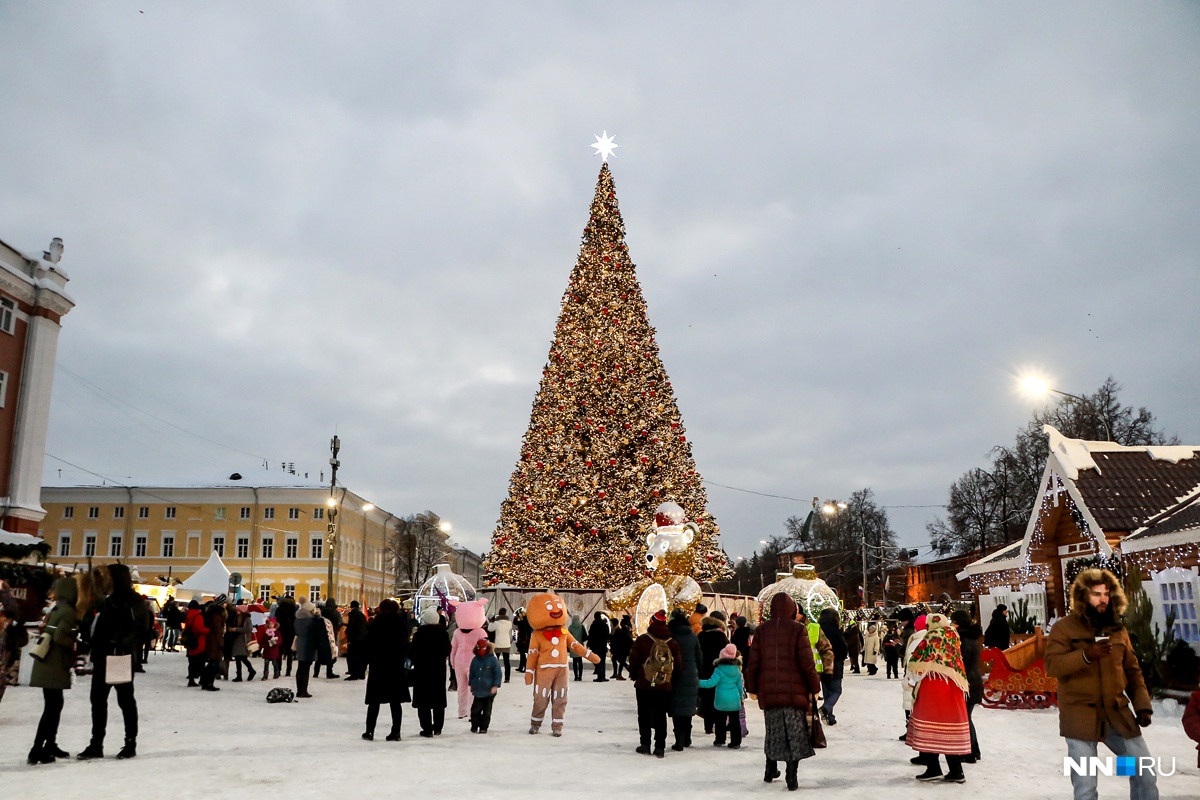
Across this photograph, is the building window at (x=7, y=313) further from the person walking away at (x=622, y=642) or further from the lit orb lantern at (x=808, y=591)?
the lit orb lantern at (x=808, y=591)

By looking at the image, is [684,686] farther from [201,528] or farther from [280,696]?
[201,528]

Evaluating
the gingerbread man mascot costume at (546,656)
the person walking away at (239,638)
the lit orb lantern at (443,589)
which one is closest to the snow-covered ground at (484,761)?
the gingerbread man mascot costume at (546,656)

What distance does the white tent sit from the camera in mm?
32688

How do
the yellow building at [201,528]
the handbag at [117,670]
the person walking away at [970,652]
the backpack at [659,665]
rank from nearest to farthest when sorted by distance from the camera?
the handbag at [117,670] → the person walking away at [970,652] → the backpack at [659,665] → the yellow building at [201,528]

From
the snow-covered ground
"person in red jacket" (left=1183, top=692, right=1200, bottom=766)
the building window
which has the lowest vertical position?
the snow-covered ground

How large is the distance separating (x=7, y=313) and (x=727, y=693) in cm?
3179

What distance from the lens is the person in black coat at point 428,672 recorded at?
1098 cm

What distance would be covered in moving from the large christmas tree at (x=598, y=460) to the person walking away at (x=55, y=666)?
64.3 feet

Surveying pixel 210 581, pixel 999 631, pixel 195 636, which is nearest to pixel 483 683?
pixel 195 636

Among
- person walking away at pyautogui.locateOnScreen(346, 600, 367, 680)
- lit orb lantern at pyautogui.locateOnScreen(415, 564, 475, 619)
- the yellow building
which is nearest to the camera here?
person walking away at pyautogui.locateOnScreen(346, 600, 367, 680)

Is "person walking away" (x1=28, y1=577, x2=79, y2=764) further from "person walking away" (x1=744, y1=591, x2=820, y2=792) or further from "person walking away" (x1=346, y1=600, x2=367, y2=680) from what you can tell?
"person walking away" (x1=346, y1=600, x2=367, y2=680)

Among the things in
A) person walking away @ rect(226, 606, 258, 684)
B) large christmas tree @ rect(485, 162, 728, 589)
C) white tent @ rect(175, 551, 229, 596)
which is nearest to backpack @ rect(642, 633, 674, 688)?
person walking away @ rect(226, 606, 258, 684)

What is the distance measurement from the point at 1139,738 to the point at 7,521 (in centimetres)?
3550

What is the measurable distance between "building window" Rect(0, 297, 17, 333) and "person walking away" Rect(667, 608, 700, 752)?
3095 centimetres
